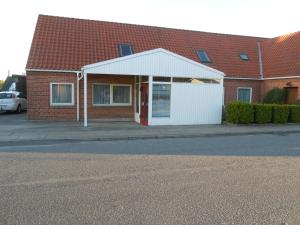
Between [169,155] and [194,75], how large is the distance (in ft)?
27.1

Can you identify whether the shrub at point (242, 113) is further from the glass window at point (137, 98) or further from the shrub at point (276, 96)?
the glass window at point (137, 98)

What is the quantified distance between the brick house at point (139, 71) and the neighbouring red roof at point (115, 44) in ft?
0.18

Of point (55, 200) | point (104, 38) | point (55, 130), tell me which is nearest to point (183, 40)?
point (104, 38)

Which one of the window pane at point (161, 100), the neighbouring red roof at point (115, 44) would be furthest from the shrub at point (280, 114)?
the window pane at point (161, 100)

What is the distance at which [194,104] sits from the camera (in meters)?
15.9

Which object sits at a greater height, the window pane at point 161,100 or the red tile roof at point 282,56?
the red tile roof at point 282,56

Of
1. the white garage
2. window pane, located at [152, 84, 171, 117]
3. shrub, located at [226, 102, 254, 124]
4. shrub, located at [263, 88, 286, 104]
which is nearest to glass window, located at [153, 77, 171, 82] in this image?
the white garage

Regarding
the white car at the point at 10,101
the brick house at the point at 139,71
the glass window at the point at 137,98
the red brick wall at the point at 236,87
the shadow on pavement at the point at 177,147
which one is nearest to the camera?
the shadow on pavement at the point at 177,147

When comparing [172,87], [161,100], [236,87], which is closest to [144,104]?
[161,100]

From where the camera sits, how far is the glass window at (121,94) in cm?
1770

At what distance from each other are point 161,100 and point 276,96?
8.98 metres

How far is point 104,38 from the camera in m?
18.9

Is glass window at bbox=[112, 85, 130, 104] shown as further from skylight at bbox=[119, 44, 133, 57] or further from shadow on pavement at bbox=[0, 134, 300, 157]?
shadow on pavement at bbox=[0, 134, 300, 157]

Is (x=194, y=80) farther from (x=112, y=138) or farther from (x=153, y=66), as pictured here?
(x=112, y=138)
